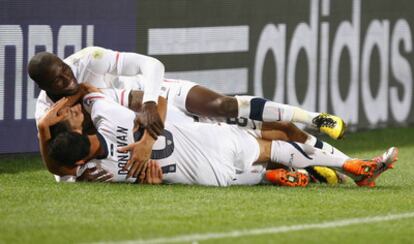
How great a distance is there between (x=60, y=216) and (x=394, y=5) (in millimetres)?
7423

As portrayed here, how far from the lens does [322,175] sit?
9.77 metres

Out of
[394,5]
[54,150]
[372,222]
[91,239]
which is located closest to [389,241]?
[372,222]

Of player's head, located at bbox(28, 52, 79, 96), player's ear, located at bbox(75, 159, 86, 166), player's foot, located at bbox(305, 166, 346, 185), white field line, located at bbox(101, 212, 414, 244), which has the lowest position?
A: player's foot, located at bbox(305, 166, 346, 185)

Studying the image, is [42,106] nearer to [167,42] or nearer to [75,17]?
[75,17]

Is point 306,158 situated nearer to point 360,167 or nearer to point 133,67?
point 360,167

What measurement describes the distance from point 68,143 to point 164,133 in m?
0.76

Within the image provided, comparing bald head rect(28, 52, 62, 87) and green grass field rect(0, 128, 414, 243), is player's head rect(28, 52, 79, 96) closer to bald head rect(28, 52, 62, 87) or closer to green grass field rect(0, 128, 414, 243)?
bald head rect(28, 52, 62, 87)

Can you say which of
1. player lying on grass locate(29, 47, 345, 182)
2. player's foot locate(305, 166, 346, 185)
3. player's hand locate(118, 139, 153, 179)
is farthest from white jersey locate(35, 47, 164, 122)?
player's foot locate(305, 166, 346, 185)

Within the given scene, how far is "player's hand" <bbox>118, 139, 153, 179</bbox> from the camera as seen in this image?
9.16 meters

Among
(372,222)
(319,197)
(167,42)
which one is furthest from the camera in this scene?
(167,42)

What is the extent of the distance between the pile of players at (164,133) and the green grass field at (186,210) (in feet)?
0.52

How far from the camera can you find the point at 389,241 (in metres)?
7.12

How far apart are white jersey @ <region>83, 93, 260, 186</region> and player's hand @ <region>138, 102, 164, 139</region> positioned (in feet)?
0.39

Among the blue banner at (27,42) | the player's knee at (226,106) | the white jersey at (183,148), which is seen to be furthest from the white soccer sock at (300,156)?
the blue banner at (27,42)
